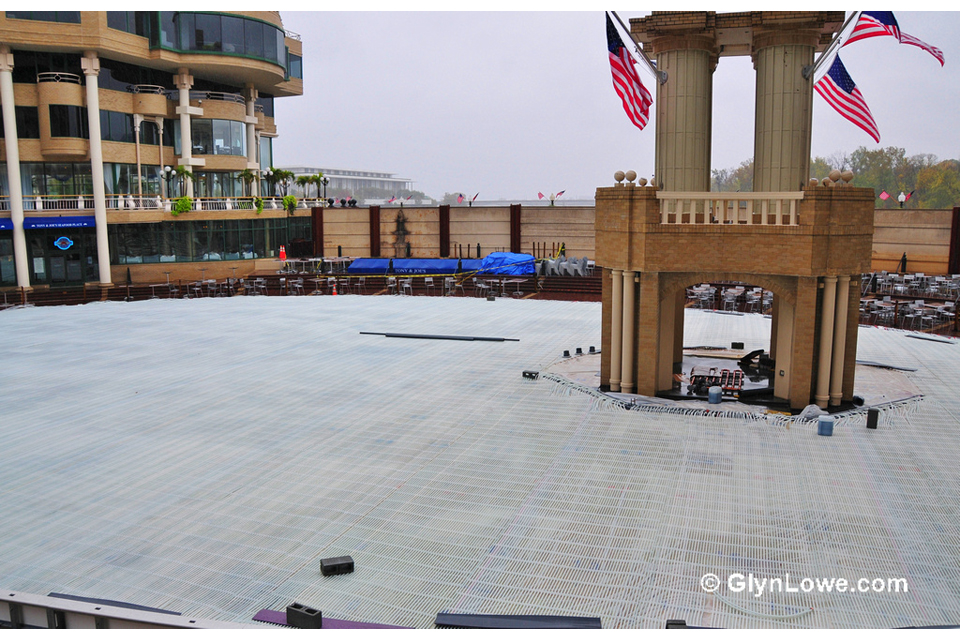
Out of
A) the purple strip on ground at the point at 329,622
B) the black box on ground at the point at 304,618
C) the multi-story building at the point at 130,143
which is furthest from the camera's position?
the multi-story building at the point at 130,143

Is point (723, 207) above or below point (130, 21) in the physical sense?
below

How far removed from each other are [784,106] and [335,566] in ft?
47.9

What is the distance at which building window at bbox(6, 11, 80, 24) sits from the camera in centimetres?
4225

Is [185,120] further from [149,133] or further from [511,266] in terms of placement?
[511,266]

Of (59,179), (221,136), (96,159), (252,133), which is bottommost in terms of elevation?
(59,179)

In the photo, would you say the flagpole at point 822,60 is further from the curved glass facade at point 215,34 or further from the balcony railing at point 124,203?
the curved glass facade at point 215,34

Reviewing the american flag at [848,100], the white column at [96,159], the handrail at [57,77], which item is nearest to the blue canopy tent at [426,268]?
the white column at [96,159]

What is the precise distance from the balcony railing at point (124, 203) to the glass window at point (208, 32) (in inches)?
380

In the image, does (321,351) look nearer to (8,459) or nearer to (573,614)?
(8,459)

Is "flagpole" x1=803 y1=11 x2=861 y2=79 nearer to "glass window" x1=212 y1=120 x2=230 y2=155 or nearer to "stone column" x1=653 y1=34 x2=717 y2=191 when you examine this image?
"stone column" x1=653 y1=34 x2=717 y2=191

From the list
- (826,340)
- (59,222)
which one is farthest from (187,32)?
(826,340)

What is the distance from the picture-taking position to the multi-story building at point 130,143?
44031 millimetres

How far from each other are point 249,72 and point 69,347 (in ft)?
111

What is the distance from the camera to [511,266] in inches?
1638
